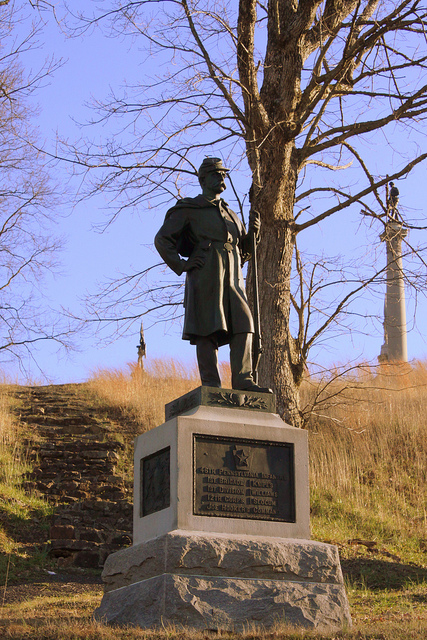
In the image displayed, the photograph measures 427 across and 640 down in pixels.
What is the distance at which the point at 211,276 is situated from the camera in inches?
293

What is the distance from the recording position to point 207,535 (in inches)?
253

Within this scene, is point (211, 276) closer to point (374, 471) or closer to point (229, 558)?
point (229, 558)

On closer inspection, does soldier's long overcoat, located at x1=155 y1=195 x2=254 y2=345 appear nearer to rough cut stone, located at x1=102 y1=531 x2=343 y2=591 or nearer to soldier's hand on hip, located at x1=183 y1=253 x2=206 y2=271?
soldier's hand on hip, located at x1=183 y1=253 x2=206 y2=271

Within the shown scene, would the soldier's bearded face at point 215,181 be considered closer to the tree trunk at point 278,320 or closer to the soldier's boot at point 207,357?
the soldier's boot at point 207,357

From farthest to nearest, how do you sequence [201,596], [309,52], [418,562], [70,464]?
[70,464] → [309,52] → [418,562] → [201,596]

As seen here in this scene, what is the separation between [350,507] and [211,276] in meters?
6.68

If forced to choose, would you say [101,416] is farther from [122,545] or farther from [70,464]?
[122,545]

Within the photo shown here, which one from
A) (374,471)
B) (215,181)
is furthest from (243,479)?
(374,471)

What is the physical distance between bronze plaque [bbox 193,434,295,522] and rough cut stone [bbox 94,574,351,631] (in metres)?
0.57

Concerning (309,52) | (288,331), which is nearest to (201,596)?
(288,331)

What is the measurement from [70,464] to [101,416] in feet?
10.6

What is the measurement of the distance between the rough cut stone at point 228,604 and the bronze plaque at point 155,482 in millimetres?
683

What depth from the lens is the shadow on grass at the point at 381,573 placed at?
9.93m

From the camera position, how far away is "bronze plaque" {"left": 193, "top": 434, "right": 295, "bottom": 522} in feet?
21.8
